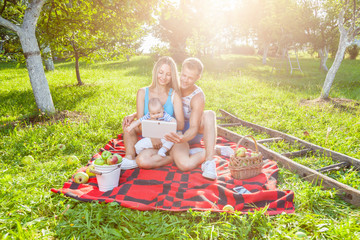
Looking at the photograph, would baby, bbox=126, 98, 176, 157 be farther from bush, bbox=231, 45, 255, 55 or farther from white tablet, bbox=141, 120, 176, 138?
bush, bbox=231, 45, 255, 55

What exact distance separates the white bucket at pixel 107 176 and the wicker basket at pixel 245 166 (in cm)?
163

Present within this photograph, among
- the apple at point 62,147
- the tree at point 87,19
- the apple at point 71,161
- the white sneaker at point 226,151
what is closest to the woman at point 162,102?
the apple at point 71,161

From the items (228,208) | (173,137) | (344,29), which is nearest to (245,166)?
(228,208)

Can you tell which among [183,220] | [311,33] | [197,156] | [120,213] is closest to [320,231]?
[183,220]

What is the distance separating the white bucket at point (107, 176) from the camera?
9.39 feet

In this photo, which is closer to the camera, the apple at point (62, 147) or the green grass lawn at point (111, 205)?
the green grass lawn at point (111, 205)

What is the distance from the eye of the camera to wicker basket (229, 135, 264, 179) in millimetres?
3174

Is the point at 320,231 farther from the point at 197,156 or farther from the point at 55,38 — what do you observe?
the point at 55,38

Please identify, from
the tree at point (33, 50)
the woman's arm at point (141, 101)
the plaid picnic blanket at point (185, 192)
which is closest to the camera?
the plaid picnic blanket at point (185, 192)

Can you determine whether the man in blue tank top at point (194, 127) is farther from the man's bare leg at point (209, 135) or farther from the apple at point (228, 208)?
the apple at point (228, 208)

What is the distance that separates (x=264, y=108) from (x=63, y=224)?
6181 millimetres

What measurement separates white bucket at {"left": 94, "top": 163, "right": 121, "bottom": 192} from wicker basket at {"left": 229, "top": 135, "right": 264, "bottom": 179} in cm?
163

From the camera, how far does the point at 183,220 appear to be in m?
2.45

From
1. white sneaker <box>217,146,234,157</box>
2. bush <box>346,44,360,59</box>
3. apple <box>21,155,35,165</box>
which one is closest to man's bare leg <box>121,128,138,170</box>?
apple <box>21,155,35,165</box>
